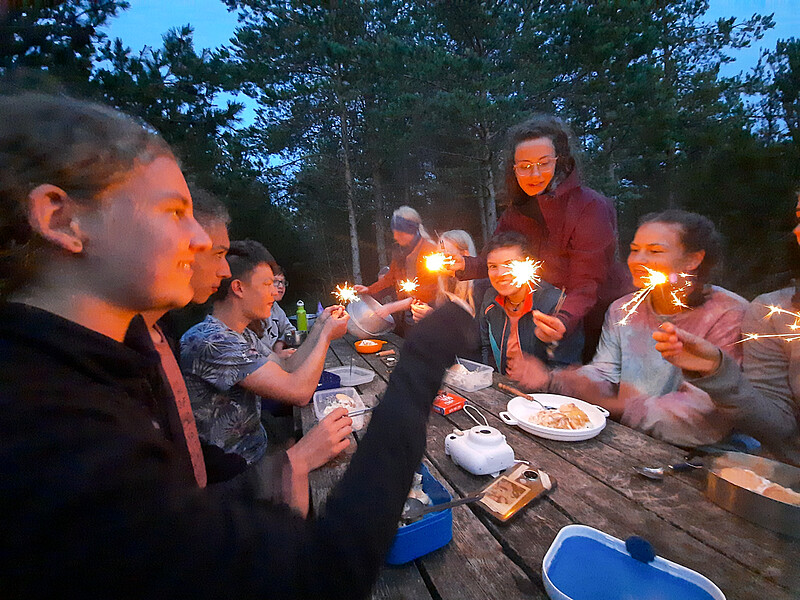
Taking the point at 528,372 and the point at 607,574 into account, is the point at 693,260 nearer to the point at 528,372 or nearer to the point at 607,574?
the point at 528,372

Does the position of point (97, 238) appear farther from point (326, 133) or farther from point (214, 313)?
point (326, 133)

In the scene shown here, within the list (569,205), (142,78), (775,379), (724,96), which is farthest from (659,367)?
(724,96)

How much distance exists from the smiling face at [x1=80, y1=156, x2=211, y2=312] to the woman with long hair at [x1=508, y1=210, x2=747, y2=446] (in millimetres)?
2342

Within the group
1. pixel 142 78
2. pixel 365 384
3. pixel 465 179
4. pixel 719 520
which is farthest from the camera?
pixel 465 179

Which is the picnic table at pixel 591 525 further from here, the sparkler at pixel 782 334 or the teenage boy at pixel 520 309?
the teenage boy at pixel 520 309

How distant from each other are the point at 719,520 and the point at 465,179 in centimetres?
1365

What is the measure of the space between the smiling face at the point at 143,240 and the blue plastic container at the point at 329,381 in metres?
1.82

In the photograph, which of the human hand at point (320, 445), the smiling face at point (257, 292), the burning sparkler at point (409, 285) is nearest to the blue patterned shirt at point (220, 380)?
the smiling face at point (257, 292)

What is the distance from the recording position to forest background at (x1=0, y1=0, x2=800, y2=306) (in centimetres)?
571

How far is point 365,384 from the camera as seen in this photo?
2824mm

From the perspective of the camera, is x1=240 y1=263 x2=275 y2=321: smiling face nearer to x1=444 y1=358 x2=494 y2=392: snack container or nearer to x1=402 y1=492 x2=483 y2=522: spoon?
x1=444 y1=358 x2=494 y2=392: snack container

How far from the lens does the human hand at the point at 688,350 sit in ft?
5.03

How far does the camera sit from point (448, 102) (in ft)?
31.3

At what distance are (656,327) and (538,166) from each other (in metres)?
1.45
